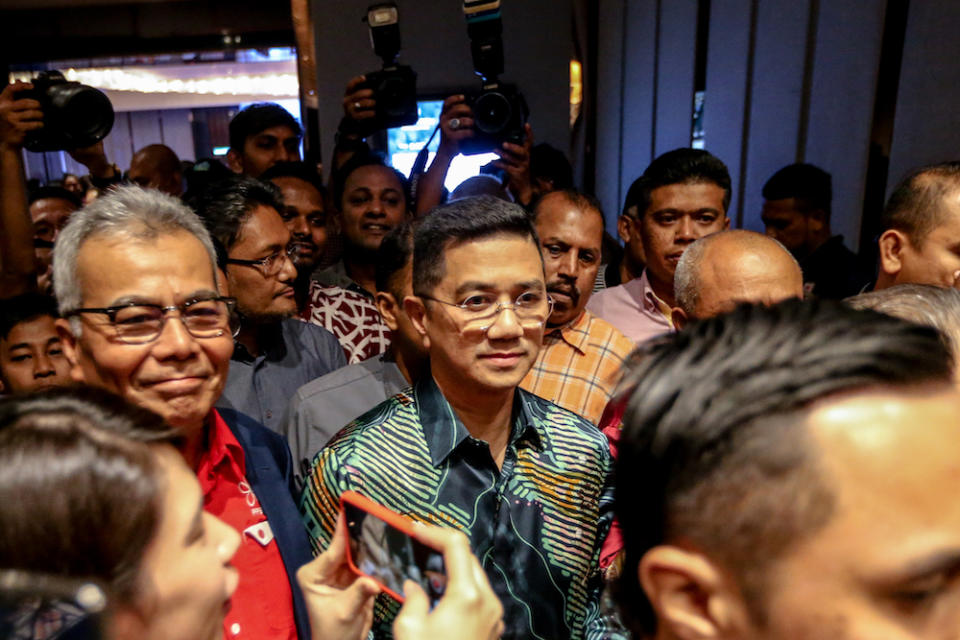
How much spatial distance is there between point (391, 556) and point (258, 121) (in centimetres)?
293

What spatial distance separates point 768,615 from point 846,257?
8.97 feet

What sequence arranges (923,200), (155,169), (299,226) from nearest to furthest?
(923,200)
(299,226)
(155,169)

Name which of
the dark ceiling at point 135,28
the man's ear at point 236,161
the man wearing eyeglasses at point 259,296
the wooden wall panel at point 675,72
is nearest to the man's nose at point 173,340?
the man wearing eyeglasses at point 259,296

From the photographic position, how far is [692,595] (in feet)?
2.22

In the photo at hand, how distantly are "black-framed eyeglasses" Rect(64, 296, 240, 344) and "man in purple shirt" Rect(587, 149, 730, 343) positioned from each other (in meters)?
1.61

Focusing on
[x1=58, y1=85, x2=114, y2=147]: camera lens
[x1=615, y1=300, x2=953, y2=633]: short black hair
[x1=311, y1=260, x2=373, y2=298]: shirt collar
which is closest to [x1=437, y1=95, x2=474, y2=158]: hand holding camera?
[x1=311, y1=260, x2=373, y2=298]: shirt collar

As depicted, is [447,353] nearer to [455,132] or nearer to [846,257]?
[455,132]

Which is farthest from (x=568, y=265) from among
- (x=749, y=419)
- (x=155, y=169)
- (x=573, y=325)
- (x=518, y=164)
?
(x=155, y=169)

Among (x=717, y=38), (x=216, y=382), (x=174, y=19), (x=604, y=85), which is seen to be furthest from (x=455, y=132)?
(x=174, y=19)

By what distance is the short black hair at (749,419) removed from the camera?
62 centimetres

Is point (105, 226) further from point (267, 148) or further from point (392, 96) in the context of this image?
point (267, 148)

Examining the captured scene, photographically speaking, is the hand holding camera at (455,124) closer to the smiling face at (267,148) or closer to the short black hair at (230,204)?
the smiling face at (267,148)

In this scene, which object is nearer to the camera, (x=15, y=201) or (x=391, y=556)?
(x=391, y=556)

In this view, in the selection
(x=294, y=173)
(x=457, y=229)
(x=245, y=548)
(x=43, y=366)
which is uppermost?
(x=294, y=173)
